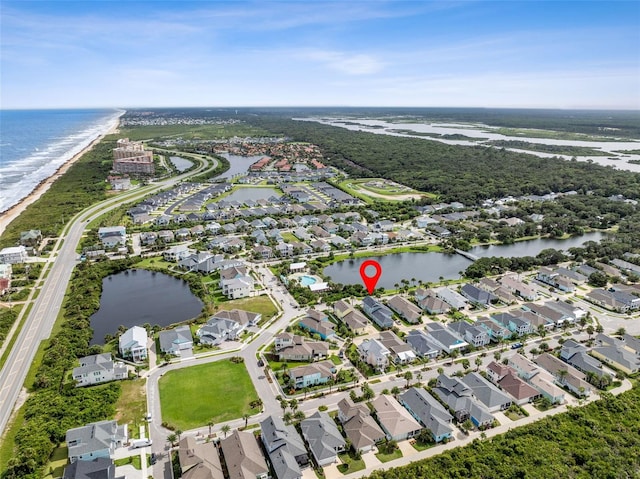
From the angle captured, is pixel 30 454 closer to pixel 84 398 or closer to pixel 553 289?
pixel 84 398

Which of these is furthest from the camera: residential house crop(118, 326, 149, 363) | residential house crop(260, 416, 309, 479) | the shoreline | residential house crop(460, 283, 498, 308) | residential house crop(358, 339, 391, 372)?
the shoreline

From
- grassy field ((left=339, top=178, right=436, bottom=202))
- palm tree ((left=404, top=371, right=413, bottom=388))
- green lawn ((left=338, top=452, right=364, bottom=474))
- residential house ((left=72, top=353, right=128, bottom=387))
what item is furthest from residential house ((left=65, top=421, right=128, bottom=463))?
grassy field ((left=339, top=178, right=436, bottom=202))

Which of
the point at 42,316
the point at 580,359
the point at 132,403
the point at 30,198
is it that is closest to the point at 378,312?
the point at 580,359

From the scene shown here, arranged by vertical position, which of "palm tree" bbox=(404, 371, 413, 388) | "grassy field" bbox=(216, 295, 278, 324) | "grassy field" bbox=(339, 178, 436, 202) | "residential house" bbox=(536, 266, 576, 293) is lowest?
"palm tree" bbox=(404, 371, 413, 388)

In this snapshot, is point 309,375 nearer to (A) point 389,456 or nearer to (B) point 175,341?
(A) point 389,456

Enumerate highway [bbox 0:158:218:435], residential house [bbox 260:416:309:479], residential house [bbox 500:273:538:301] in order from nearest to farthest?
residential house [bbox 260:416:309:479] → highway [bbox 0:158:218:435] → residential house [bbox 500:273:538:301]

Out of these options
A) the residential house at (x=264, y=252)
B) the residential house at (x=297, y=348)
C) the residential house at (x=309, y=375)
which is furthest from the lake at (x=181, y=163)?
the residential house at (x=309, y=375)

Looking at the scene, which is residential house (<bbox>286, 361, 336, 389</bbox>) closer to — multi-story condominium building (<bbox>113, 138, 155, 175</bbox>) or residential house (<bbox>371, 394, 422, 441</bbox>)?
residential house (<bbox>371, 394, 422, 441</bbox>)
